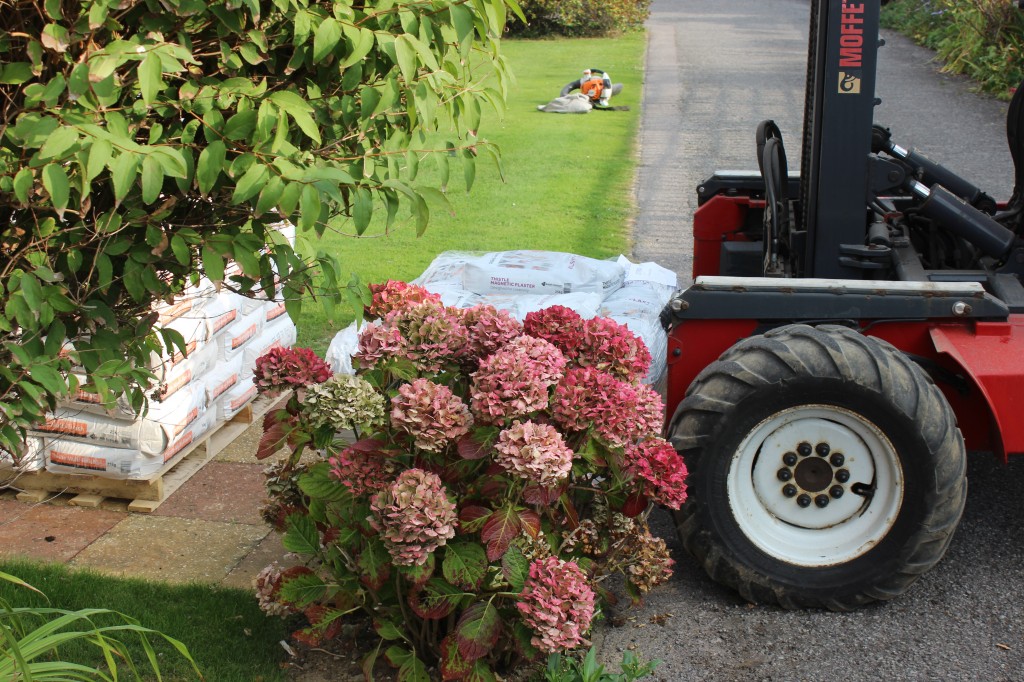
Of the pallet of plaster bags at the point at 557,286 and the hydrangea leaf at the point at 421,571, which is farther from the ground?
the hydrangea leaf at the point at 421,571

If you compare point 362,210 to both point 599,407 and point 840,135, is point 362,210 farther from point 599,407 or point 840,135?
point 840,135

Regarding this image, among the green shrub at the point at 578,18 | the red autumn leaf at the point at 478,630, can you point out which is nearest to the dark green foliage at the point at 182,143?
the red autumn leaf at the point at 478,630

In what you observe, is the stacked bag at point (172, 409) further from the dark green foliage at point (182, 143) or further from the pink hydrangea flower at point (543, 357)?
the dark green foliage at point (182, 143)

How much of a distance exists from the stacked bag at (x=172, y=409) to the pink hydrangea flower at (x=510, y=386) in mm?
1486

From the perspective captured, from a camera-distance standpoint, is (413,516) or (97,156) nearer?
(97,156)

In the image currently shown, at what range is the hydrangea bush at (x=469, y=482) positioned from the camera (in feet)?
10.0

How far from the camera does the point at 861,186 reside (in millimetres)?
4500

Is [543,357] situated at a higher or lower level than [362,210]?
lower

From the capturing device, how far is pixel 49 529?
462 centimetres

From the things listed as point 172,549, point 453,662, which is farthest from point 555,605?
point 172,549

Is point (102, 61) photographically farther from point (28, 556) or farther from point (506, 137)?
point (506, 137)

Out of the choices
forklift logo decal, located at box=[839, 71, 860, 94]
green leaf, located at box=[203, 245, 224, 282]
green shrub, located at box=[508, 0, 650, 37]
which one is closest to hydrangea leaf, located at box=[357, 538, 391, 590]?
green leaf, located at box=[203, 245, 224, 282]

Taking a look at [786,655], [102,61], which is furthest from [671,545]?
[102,61]

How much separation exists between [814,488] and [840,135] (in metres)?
1.49
